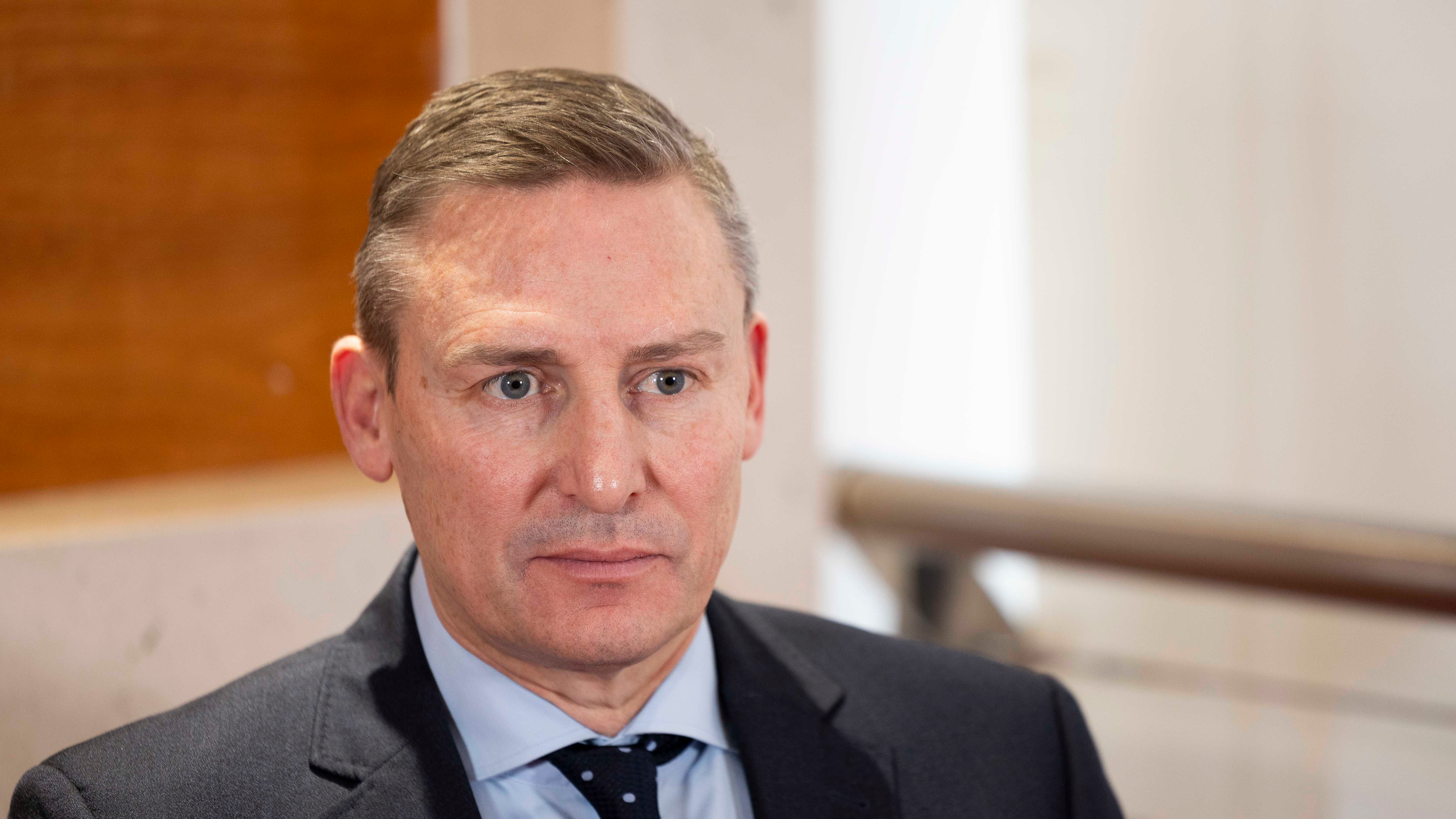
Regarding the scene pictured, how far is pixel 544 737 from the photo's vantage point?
3.46 ft

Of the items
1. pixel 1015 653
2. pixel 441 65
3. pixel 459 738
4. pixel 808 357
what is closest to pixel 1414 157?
pixel 1015 653

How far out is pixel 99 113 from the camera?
4.72 feet

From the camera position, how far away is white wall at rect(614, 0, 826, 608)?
1768mm

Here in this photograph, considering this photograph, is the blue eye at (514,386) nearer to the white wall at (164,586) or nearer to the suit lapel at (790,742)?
the suit lapel at (790,742)

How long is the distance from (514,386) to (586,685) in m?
0.27

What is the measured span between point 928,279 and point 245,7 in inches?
63.6

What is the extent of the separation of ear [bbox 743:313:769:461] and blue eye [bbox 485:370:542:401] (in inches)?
9.0

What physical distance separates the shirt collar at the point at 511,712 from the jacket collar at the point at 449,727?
16 millimetres

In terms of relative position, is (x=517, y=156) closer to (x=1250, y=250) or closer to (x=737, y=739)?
(x=737, y=739)

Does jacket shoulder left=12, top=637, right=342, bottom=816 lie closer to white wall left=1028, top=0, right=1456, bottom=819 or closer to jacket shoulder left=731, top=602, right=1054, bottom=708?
jacket shoulder left=731, top=602, right=1054, bottom=708

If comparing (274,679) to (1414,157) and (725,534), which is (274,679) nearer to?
(725,534)

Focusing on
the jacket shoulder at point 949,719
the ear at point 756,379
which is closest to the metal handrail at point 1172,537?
the jacket shoulder at point 949,719

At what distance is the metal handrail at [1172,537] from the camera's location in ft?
5.71

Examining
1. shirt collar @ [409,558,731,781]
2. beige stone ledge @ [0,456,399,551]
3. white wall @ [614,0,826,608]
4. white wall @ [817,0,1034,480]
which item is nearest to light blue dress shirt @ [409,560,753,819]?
shirt collar @ [409,558,731,781]
